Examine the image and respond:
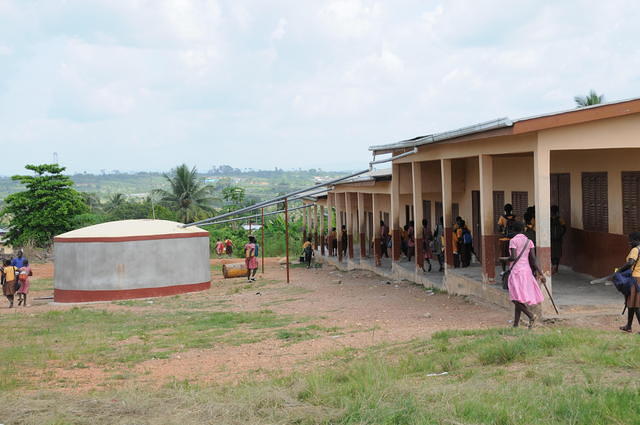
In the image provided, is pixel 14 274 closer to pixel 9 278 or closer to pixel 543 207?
pixel 9 278

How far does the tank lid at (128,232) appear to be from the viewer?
72.6ft

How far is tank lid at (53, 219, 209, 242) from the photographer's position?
22.1 m

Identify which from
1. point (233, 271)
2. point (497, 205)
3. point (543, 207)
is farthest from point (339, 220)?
point (543, 207)

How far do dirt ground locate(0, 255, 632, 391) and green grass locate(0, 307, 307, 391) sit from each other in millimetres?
546

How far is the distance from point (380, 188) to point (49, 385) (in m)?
15.5

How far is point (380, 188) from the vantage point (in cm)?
2347

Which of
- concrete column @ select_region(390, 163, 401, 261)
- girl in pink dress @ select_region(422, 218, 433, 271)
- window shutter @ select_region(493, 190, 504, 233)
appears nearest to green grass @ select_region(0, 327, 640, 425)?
window shutter @ select_region(493, 190, 504, 233)

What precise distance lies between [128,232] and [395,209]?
836cm

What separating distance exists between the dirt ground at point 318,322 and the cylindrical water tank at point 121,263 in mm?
1088

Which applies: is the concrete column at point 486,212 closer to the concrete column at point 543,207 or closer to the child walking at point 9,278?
the concrete column at point 543,207

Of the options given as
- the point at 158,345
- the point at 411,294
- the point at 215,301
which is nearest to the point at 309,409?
the point at 158,345

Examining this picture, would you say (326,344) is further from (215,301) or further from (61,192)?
(61,192)

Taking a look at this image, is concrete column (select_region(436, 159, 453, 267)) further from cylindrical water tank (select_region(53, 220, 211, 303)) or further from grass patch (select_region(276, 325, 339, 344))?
cylindrical water tank (select_region(53, 220, 211, 303))

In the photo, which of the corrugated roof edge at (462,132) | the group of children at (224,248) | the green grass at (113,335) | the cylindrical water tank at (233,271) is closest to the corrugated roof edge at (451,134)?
the corrugated roof edge at (462,132)
